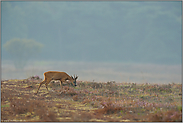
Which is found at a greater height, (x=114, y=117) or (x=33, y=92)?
(x=33, y=92)

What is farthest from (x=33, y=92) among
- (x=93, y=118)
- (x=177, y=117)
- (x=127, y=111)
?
(x=177, y=117)

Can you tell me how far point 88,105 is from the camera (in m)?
12.9

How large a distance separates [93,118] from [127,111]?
8.04ft

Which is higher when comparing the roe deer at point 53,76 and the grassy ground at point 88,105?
the roe deer at point 53,76

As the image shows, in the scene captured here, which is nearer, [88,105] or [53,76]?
[88,105]

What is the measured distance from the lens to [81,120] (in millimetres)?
9961

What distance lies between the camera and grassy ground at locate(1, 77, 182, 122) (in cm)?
1042

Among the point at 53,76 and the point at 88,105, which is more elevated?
the point at 53,76

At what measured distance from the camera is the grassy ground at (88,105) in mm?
10422

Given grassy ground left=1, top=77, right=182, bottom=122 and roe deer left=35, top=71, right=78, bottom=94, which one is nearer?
grassy ground left=1, top=77, right=182, bottom=122

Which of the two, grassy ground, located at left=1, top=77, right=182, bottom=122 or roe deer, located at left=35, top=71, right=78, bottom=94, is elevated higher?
roe deer, located at left=35, top=71, right=78, bottom=94

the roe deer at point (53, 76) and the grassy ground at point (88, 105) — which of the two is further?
the roe deer at point (53, 76)

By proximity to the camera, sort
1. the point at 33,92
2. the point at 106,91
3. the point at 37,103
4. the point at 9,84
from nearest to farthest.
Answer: the point at 37,103
the point at 33,92
the point at 106,91
the point at 9,84

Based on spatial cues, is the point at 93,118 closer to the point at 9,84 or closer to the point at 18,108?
the point at 18,108
